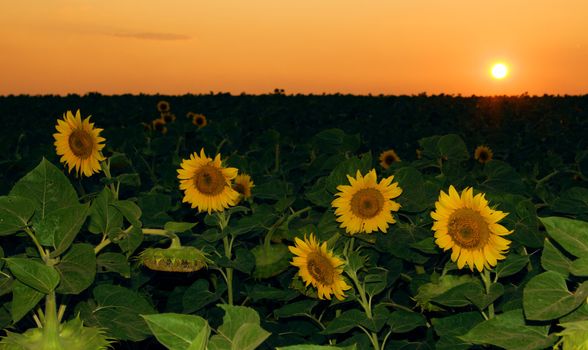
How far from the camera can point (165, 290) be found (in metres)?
3.65

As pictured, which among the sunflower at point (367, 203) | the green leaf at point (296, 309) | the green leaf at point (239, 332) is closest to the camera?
the green leaf at point (239, 332)

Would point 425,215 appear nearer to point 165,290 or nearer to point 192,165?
point 192,165

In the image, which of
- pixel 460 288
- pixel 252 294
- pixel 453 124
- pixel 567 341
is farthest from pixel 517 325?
pixel 453 124

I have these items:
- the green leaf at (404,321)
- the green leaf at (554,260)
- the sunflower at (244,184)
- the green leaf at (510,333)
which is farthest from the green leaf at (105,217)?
the sunflower at (244,184)

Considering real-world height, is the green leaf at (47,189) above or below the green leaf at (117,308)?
above

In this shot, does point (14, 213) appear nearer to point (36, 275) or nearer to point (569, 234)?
point (36, 275)

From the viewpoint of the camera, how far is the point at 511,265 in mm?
2270

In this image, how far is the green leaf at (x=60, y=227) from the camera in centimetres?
145

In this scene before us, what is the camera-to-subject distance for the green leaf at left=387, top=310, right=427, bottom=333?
8.39ft

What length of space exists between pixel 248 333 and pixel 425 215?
1.85 m

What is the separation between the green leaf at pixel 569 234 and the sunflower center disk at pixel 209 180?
1972 millimetres

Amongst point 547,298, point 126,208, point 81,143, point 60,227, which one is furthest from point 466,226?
point 81,143

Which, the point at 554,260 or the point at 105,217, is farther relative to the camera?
the point at 105,217

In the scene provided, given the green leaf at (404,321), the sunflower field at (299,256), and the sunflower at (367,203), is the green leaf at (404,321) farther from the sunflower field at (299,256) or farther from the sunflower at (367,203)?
the sunflower at (367,203)
